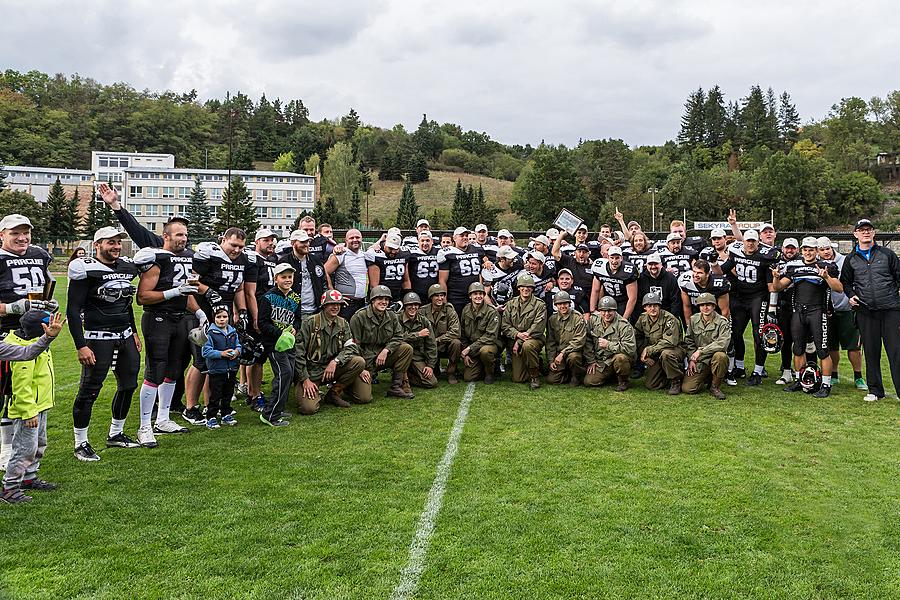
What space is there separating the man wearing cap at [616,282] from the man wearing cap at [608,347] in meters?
0.50

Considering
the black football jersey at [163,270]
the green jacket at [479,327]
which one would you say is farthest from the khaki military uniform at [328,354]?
the green jacket at [479,327]

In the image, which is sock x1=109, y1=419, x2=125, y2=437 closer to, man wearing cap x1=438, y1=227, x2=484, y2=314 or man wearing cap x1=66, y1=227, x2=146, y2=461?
man wearing cap x1=66, y1=227, x2=146, y2=461

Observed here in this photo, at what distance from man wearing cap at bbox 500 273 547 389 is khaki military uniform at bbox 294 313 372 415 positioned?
7.20 feet

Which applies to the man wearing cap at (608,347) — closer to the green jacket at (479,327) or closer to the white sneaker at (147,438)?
the green jacket at (479,327)

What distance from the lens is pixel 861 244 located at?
8031 mm

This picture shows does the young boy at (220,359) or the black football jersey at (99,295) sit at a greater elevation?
the black football jersey at (99,295)

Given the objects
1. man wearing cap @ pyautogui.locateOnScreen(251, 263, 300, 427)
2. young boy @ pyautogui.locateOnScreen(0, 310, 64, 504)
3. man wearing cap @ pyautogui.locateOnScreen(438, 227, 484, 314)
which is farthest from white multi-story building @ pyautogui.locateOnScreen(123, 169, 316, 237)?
young boy @ pyautogui.locateOnScreen(0, 310, 64, 504)

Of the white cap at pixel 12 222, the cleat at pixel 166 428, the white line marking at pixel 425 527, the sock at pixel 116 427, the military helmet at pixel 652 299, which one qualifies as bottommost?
the cleat at pixel 166 428

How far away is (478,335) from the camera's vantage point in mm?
8930

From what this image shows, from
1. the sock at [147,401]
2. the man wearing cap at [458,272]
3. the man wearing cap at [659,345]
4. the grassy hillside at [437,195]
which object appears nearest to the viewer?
the sock at [147,401]

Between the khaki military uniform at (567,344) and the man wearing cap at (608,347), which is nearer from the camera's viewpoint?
the man wearing cap at (608,347)

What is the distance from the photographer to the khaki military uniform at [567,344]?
8.66 meters

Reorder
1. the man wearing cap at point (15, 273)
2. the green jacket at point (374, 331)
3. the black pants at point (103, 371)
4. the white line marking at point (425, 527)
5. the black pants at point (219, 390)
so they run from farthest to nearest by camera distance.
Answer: the green jacket at point (374, 331) < the black pants at point (219, 390) < the black pants at point (103, 371) < the man wearing cap at point (15, 273) < the white line marking at point (425, 527)

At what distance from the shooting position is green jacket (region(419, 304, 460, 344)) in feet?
29.1
